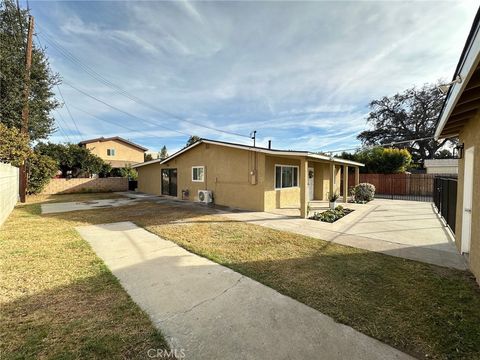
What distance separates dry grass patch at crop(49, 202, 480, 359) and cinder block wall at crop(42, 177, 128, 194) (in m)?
16.8

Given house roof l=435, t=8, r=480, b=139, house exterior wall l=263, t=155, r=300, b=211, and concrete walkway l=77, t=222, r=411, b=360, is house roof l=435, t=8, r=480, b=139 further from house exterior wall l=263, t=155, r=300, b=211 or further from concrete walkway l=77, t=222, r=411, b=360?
house exterior wall l=263, t=155, r=300, b=211

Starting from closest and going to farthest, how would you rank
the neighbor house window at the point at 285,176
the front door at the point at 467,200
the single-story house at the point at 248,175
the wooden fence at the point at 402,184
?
the front door at the point at 467,200 → the single-story house at the point at 248,175 → the neighbor house window at the point at 285,176 → the wooden fence at the point at 402,184

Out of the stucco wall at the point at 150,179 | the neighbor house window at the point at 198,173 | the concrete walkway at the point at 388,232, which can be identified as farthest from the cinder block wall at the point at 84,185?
the concrete walkway at the point at 388,232

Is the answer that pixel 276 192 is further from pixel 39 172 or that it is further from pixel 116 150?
pixel 116 150

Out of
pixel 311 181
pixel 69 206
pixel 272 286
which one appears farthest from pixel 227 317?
pixel 311 181

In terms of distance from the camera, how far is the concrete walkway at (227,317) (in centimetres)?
214

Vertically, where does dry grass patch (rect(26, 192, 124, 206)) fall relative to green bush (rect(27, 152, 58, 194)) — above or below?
below

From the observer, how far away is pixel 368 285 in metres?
3.45

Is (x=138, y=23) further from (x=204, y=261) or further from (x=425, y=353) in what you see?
(x=425, y=353)

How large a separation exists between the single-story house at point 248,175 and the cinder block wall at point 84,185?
7.05m

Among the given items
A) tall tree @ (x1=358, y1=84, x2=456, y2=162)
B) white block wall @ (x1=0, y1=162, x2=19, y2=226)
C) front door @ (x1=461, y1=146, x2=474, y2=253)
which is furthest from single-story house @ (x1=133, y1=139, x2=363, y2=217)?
tall tree @ (x1=358, y1=84, x2=456, y2=162)

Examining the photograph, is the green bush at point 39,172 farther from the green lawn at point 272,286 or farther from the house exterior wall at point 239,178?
the green lawn at point 272,286

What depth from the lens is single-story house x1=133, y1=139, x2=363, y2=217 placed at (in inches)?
394

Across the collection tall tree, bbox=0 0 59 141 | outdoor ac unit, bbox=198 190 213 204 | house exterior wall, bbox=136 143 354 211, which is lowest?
outdoor ac unit, bbox=198 190 213 204
